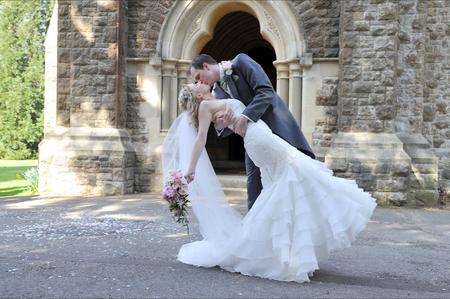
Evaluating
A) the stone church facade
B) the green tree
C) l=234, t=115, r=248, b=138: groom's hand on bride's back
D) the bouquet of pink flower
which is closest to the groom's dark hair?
l=234, t=115, r=248, b=138: groom's hand on bride's back

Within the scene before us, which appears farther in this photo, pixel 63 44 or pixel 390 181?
pixel 63 44

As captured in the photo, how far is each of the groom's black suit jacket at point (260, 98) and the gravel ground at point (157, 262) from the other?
45.9 inches

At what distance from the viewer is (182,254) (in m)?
4.86

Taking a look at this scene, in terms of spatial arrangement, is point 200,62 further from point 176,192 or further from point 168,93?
point 168,93

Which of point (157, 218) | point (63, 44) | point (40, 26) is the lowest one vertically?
point (157, 218)

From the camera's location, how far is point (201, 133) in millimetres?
4465

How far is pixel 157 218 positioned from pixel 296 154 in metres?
3.65

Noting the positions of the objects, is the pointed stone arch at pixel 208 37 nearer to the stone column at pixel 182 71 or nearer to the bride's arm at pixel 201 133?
the stone column at pixel 182 71

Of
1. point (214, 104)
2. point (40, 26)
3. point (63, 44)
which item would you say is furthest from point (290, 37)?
point (40, 26)

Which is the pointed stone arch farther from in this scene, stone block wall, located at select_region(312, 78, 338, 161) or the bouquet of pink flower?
the bouquet of pink flower

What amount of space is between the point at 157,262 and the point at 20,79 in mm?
29170

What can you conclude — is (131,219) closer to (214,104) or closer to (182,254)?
(182,254)

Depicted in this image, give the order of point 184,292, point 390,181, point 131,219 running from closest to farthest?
point 184,292 < point 131,219 < point 390,181

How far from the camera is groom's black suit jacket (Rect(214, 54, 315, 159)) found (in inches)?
175
